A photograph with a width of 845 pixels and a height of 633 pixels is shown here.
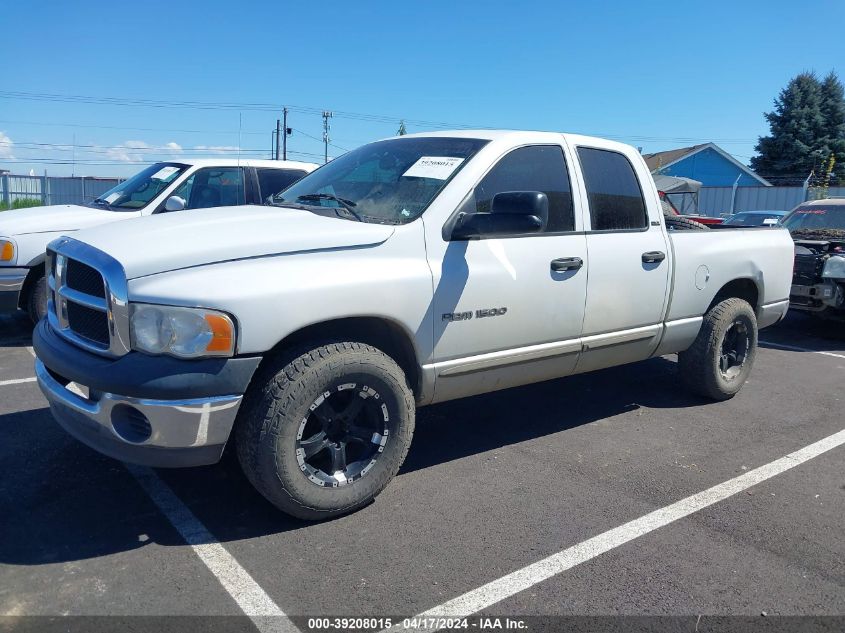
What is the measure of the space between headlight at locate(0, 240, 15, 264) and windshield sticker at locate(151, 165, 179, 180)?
176 centimetres

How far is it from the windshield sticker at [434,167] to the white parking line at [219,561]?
2183mm

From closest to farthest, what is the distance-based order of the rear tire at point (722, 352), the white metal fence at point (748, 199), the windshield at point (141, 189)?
the rear tire at point (722, 352), the windshield at point (141, 189), the white metal fence at point (748, 199)

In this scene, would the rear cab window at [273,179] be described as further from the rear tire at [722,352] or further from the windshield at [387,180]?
the rear tire at [722,352]

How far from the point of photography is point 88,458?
162 inches

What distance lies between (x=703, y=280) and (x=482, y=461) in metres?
2.21

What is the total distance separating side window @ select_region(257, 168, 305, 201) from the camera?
27.4ft

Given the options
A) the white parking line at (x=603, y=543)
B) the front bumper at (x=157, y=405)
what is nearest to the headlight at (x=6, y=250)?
Answer: the front bumper at (x=157, y=405)

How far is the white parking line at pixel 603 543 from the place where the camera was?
2.86m

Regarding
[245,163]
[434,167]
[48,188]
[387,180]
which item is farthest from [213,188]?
[48,188]

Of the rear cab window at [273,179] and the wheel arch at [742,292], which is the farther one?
the rear cab window at [273,179]

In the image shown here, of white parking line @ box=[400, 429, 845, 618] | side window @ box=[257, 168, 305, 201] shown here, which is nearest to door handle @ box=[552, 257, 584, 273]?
white parking line @ box=[400, 429, 845, 618]

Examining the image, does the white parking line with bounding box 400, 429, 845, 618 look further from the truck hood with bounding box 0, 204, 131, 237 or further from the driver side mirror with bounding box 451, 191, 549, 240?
the truck hood with bounding box 0, 204, 131, 237

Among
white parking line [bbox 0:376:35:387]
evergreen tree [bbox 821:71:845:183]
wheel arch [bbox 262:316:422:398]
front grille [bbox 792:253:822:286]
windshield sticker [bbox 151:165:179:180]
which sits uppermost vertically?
evergreen tree [bbox 821:71:845:183]

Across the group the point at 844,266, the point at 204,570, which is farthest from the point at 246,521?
the point at 844,266
